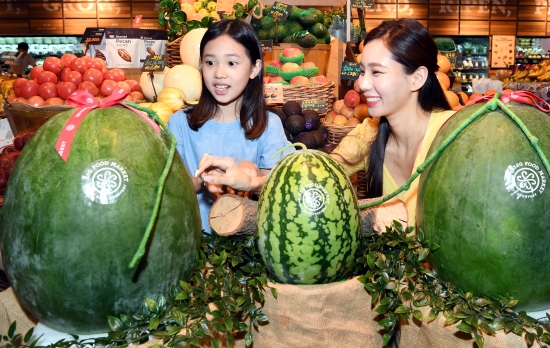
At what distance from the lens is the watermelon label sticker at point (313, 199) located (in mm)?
1536

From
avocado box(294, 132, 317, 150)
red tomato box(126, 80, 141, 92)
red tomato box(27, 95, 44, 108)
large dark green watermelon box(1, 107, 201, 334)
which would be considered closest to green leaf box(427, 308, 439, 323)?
large dark green watermelon box(1, 107, 201, 334)

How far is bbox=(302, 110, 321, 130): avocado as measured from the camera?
4.10 m

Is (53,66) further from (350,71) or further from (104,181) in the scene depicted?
(104,181)

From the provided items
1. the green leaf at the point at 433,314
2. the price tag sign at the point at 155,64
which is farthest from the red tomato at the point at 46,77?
the green leaf at the point at 433,314

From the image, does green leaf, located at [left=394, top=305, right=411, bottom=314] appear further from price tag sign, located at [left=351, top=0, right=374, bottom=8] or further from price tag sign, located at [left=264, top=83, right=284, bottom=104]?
price tag sign, located at [left=351, top=0, right=374, bottom=8]

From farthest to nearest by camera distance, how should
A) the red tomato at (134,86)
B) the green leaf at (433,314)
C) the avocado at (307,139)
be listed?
the red tomato at (134,86) → the avocado at (307,139) → the green leaf at (433,314)

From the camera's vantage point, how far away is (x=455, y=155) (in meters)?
1.49

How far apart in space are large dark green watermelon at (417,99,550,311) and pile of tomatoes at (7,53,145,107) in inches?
125

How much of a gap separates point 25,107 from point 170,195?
110 inches

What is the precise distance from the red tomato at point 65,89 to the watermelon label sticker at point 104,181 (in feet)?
10.3

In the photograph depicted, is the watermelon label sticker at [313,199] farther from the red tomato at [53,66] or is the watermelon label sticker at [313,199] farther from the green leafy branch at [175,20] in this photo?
the red tomato at [53,66]

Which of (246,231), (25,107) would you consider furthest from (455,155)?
(25,107)

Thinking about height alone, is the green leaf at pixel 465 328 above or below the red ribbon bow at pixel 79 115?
below

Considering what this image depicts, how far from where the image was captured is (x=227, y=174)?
196 cm
